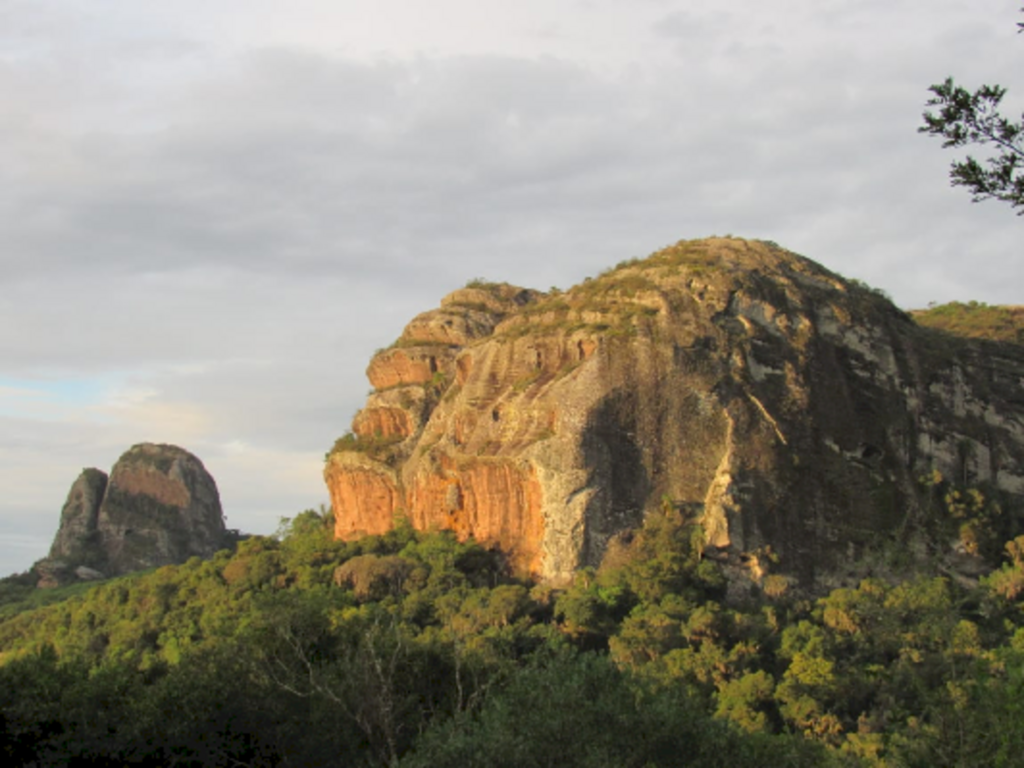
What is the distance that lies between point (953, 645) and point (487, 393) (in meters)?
23.0

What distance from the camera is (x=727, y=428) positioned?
2371 inches

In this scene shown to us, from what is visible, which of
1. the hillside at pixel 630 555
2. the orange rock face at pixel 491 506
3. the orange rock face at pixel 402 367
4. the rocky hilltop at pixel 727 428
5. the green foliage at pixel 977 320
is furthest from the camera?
the green foliage at pixel 977 320

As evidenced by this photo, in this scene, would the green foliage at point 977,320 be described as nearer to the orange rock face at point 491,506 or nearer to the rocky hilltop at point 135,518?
the orange rock face at point 491,506

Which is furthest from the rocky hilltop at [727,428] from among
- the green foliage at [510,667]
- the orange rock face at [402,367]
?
the orange rock face at [402,367]

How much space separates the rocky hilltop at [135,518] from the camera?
354 ft

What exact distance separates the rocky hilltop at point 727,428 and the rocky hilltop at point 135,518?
43.9m

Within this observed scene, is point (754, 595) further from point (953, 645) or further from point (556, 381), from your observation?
point (556, 381)

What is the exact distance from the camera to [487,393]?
6475 centimetres

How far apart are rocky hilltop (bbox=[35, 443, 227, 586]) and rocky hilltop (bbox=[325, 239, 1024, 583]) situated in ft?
144

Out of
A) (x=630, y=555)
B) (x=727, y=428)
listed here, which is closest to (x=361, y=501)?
(x=630, y=555)

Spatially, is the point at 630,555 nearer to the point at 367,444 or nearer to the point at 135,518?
the point at 367,444

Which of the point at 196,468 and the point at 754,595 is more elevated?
the point at 196,468

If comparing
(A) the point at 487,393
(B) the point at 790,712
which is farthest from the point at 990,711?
(A) the point at 487,393

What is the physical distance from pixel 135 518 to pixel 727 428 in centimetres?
6292
